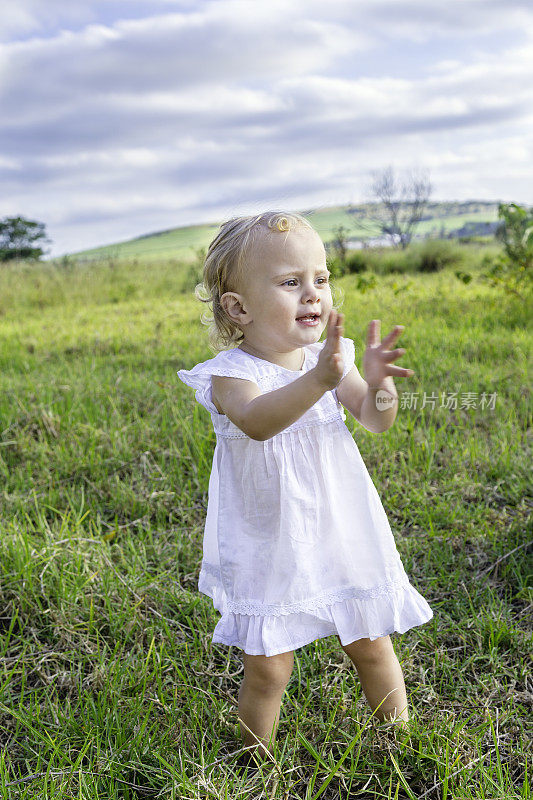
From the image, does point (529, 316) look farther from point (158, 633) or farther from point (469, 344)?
point (158, 633)

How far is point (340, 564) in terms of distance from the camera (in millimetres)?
1689

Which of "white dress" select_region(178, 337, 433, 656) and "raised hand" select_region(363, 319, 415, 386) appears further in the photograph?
"white dress" select_region(178, 337, 433, 656)

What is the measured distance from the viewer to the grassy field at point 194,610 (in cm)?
174

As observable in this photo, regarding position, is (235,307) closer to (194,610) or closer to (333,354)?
(333,354)

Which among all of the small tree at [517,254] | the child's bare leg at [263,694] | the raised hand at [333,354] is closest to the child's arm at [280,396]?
the raised hand at [333,354]

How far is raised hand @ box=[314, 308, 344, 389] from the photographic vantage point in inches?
52.7

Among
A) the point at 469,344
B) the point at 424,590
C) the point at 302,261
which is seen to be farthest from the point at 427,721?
the point at 469,344

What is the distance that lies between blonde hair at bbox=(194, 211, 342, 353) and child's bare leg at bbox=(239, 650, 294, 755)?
817 millimetres

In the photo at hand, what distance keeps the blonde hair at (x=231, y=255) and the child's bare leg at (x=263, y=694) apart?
82 centimetres

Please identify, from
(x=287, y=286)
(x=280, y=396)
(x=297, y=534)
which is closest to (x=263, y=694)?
(x=297, y=534)

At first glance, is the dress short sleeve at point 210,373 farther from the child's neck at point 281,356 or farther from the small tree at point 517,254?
the small tree at point 517,254

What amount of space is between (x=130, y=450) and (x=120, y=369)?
1.42 meters

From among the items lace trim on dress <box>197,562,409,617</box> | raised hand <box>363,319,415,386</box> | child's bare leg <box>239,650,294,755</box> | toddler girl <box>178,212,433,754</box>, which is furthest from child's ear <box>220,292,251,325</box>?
child's bare leg <box>239,650,294,755</box>

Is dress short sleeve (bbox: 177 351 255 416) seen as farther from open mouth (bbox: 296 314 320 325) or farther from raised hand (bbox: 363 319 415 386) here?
raised hand (bbox: 363 319 415 386)
